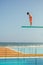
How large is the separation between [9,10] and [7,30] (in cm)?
48

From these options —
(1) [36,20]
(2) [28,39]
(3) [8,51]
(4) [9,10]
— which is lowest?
(3) [8,51]

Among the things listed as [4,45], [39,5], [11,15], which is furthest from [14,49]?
[39,5]

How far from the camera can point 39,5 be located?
3482mm

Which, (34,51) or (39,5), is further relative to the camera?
(39,5)

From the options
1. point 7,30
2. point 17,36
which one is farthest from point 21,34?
point 7,30

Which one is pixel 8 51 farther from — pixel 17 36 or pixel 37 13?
pixel 37 13

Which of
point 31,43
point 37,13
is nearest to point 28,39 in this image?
point 31,43

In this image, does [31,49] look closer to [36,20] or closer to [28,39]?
[28,39]

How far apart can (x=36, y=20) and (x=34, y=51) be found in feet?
2.30

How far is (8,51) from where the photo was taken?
11.6 feet

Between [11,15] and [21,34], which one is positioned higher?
[11,15]

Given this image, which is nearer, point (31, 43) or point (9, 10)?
point (31, 43)

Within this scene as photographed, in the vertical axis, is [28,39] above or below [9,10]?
below

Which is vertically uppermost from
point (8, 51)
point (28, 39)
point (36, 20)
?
point (36, 20)
